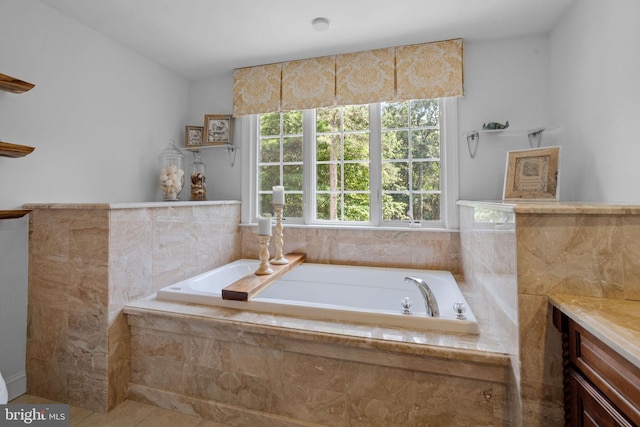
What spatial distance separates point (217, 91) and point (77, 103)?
1166 mm

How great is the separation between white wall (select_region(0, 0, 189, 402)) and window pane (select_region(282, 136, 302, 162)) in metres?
1.12

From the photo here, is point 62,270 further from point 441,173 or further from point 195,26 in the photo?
point 441,173

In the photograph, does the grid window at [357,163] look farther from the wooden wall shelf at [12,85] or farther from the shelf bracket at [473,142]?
the wooden wall shelf at [12,85]

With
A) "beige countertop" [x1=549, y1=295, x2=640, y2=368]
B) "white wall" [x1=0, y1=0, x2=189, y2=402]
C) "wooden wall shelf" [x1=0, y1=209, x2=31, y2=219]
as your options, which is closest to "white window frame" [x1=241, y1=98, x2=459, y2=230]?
"white wall" [x1=0, y1=0, x2=189, y2=402]

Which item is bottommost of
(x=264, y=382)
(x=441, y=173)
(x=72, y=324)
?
(x=264, y=382)

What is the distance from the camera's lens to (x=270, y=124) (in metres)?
2.76

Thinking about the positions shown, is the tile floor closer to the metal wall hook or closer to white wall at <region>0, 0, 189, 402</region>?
white wall at <region>0, 0, 189, 402</region>

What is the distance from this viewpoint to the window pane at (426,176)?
7.75 feet

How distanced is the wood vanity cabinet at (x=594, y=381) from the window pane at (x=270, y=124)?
2.43m

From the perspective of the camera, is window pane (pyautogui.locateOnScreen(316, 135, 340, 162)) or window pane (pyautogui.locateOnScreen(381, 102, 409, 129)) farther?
window pane (pyautogui.locateOnScreen(316, 135, 340, 162))

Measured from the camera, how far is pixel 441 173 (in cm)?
234

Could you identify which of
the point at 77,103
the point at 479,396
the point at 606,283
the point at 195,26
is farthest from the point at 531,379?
the point at 77,103

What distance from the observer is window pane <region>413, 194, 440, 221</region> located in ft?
7.75

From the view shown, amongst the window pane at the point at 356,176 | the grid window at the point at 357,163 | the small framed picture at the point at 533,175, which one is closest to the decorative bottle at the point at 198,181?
the grid window at the point at 357,163
